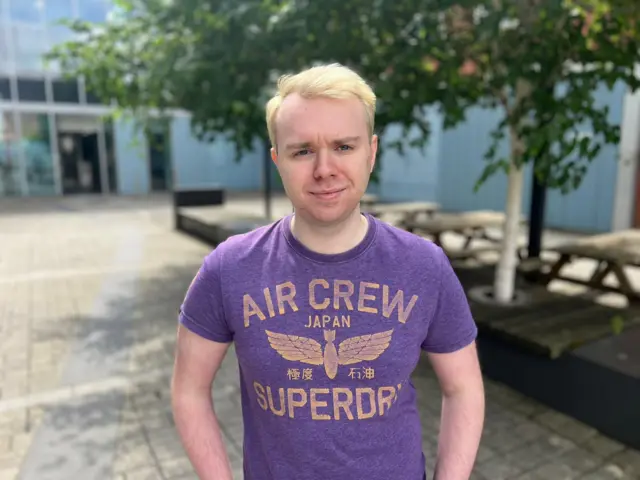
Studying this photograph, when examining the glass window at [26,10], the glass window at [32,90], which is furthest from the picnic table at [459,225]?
the glass window at [26,10]

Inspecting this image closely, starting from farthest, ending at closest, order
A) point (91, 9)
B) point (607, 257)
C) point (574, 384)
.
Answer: point (91, 9)
point (607, 257)
point (574, 384)

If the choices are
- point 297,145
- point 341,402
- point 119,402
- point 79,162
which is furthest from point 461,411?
point 79,162

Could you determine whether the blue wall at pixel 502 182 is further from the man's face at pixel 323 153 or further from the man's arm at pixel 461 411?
the man's face at pixel 323 153

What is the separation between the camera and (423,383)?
14.4 feet

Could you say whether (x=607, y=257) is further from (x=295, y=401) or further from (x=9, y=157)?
(x=9, y=157)

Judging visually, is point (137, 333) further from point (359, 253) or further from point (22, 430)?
point (359, 253)

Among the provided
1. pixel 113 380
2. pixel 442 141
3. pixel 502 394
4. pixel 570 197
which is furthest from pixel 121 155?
pixel 502 394

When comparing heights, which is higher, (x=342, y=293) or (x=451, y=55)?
(x=451, y=55)

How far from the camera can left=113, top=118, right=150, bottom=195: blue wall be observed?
22516mm

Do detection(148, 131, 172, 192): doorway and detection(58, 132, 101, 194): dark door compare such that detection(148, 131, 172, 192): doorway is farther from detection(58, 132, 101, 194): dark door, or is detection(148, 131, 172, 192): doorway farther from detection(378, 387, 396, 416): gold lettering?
detection(378, 387, 396, 416): gold lettering

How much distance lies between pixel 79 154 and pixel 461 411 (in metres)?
23.6

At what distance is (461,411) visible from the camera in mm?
1434

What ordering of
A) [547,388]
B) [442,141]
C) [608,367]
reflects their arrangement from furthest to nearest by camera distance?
[442,141] → [547,388] → [608,367]

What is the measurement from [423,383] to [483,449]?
0.98 metres
